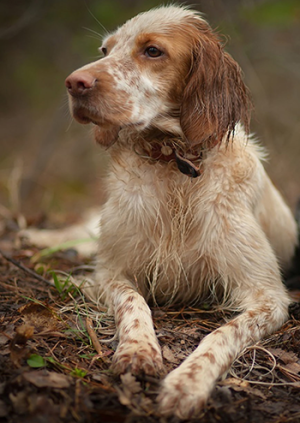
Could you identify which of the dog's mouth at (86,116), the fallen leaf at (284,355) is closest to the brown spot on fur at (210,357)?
the fallen leaf at (284,355)

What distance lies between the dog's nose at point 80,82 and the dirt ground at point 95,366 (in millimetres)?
1125

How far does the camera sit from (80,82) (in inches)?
87.2

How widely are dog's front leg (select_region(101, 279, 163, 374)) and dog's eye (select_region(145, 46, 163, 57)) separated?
1303 mm

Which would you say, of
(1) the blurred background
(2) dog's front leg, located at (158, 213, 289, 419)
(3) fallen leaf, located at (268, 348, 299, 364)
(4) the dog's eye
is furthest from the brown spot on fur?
(1) the blurred background

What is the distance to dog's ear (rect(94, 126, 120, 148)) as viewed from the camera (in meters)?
2.63

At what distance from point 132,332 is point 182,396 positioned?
49 centimetres

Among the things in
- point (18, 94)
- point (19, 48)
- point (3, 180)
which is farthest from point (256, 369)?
point (18, 94)

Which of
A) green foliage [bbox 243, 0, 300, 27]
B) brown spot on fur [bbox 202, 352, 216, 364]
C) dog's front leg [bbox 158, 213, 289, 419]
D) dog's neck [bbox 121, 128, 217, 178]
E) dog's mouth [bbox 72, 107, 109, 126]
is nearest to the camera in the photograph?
dog's front leg [bbox 158, 213, 289, 419]

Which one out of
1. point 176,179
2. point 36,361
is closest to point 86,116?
point 176,179

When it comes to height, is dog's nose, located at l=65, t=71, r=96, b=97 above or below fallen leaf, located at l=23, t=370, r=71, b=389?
above

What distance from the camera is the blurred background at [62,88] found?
5.39m

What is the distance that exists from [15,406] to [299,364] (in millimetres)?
1318

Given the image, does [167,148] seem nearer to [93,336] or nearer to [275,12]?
[93,336]

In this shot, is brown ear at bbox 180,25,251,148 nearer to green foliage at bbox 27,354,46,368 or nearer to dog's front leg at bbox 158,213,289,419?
dog's front leg at bbox 158,213,289,419
